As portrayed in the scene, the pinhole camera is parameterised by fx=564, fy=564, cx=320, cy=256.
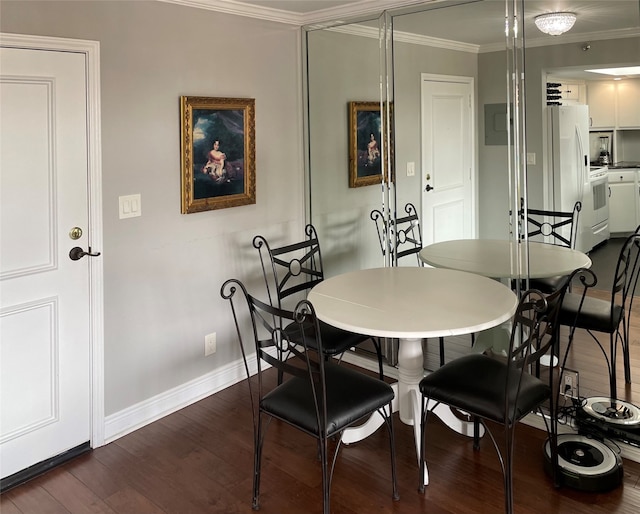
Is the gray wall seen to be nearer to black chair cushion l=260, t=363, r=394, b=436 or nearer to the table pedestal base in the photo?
black chair cushion l=260, t=363, r=394, b=436


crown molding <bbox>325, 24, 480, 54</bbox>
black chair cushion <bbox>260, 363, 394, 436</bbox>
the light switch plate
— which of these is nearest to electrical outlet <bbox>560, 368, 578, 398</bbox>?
black chair cushion <bbox>260, 363, 394, 436</bbox>

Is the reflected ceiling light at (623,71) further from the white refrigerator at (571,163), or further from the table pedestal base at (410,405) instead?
the table pedestal base at (410,405)

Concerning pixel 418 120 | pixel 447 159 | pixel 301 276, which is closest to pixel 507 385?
pixel 447 159

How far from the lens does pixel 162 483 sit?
2.43 meters

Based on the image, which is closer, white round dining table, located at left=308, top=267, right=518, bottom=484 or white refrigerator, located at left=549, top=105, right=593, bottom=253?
white round dining table, located at left=308, top=267, right=518, bottom=484

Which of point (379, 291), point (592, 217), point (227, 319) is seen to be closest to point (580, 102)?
point (592, 217)

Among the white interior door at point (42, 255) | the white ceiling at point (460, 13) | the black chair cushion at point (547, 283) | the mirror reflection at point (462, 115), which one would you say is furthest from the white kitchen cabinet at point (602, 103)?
the white interior door at point (42, 255)

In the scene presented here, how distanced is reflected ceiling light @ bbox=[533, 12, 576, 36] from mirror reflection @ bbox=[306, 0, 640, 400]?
0.08 ft

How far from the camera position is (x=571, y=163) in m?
2.73

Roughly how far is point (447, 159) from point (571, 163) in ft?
2.28

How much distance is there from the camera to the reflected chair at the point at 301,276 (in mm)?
2791

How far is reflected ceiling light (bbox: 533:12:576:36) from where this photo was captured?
8.53 ft

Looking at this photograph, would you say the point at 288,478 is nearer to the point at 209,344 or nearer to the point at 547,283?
the point at 209,344

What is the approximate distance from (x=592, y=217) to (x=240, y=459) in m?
2.01
